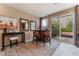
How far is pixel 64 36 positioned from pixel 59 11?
0.74m

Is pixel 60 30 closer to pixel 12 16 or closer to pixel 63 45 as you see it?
pixel 63 45

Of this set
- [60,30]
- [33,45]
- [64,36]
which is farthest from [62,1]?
[33,45]

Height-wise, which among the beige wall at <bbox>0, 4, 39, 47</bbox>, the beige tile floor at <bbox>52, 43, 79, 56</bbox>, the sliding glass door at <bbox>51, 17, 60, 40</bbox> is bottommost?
the beige tile floor at <bbox>52, 43, 79, 56</bbox>

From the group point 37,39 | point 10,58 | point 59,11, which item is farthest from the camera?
point 37,39

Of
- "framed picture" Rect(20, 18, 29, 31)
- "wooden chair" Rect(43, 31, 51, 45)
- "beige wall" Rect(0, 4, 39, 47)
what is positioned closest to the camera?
"beige wall" Rect(0, 4, 39, 47)

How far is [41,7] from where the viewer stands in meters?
2.66

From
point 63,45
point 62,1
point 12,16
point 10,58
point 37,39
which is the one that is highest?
point 62,1

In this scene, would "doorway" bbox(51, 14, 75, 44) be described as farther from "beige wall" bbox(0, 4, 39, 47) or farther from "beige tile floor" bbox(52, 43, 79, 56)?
"beige wall" bbox(0, 4, 39, 47)

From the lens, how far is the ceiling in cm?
256

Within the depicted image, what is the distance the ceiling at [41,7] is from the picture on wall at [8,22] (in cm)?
36

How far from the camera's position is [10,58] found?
97.9 inches

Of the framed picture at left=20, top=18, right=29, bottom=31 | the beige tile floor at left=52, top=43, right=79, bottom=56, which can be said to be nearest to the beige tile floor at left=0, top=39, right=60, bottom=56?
the beige tile floor at left=52, top=43, right=79, bottom=56

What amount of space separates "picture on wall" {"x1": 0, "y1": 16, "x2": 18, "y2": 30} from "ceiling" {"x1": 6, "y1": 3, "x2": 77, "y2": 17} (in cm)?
36

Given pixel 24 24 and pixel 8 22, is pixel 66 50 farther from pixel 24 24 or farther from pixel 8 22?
pixel 8 22
